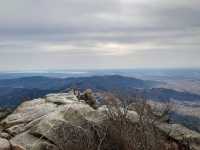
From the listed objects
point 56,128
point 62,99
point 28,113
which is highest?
point 62,99

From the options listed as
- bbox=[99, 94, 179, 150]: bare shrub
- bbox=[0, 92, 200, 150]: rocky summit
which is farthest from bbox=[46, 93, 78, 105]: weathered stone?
bbox=[99, 94, 179, 150]: bare shrub

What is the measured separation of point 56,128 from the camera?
18.7 meters

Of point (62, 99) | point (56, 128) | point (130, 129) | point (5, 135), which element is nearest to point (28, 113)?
point (62, 99)

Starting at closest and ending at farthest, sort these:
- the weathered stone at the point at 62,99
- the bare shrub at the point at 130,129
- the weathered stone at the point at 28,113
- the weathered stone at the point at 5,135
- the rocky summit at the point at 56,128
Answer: the bare shrub at the point at 130,129 < the rocky summit at the point at 56,128 < the weathered stone at the point at 5,135 < the weathered stone at the point at 28,113 < the weathered stone at the point at 62,99

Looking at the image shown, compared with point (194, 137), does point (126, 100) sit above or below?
above

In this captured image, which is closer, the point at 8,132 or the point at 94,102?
the point at 8,132

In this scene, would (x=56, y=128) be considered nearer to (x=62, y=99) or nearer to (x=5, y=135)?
(x=5, y=135)

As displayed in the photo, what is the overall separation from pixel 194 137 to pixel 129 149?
18.4ft

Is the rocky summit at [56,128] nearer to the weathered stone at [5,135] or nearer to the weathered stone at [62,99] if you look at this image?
the weathered stone at [5,135]

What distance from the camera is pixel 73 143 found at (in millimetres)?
16891

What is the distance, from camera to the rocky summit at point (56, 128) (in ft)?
56.8

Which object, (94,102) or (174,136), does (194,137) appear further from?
(94,102)

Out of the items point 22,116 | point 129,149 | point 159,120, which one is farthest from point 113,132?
point 22,116

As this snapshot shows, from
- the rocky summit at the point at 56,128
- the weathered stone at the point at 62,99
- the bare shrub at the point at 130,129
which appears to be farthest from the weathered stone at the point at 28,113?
the bare shrub at the point at 130,129
